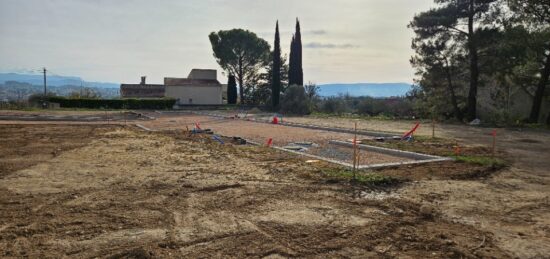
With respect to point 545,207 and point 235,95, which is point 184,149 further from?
point 235,95

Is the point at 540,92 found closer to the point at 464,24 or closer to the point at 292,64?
the point at 464,24

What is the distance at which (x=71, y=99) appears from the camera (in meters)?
36.2

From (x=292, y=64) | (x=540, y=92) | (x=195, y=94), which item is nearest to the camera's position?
(x=540, y=92)

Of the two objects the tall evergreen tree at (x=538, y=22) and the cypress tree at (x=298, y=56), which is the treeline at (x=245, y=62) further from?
the tall evergreen tree at (x=538, y=22)

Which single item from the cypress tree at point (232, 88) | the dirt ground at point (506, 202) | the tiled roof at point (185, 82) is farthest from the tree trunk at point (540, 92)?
the tiled roof at point (185, 82)

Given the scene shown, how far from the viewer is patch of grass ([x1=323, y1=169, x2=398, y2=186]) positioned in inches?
251

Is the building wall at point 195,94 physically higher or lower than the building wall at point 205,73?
lower

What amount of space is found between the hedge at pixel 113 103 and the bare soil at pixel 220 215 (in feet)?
102

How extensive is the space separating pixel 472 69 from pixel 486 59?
802mm

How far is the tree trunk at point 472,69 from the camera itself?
19.7 meters

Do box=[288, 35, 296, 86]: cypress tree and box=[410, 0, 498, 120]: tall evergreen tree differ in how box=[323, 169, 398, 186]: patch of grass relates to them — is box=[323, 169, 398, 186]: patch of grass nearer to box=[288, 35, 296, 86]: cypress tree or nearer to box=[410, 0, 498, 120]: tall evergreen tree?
box=[410, 0, 498, 120]: tall evergreen tree

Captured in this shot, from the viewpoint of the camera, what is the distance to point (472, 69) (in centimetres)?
2047

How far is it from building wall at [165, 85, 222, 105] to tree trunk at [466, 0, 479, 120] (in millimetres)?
33667

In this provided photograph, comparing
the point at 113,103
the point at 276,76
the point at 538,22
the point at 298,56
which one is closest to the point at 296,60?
the point at 298,56
